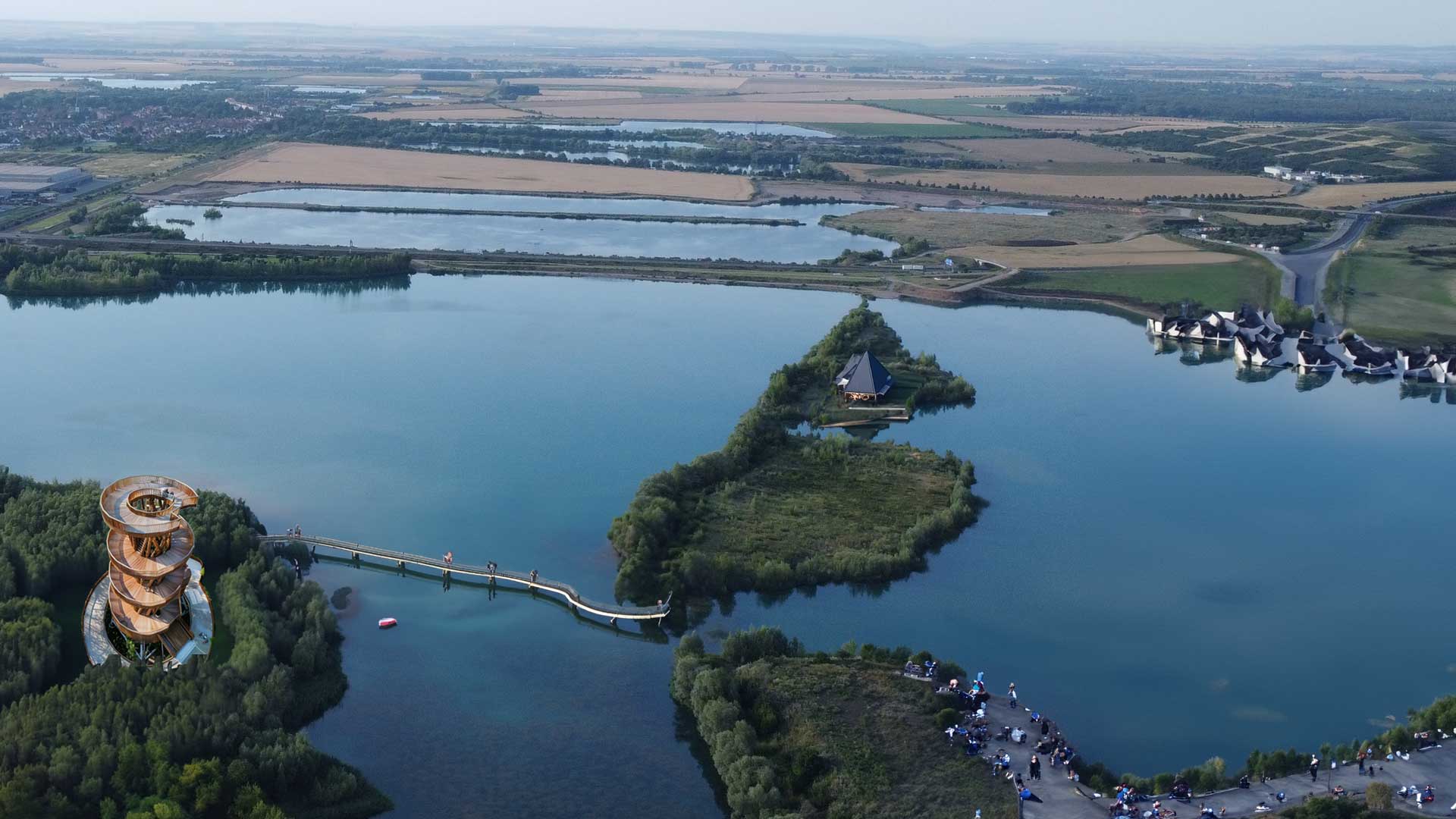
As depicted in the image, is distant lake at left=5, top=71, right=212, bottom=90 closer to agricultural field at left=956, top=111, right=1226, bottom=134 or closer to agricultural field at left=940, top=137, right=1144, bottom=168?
agricultural field at left=956, top=111, right=1226, bottom=134

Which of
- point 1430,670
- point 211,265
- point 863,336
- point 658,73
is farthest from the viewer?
point 658,73

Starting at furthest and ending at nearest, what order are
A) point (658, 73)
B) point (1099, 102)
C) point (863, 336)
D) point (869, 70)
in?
1. point (869, 70)
2. point (658, 73)
3. point (1099, 102)
4. point (863, 336)

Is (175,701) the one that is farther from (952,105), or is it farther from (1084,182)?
(952,105)

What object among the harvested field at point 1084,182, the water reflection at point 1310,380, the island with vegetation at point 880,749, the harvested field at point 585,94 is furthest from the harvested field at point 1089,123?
the island with vegetation at point 880,749

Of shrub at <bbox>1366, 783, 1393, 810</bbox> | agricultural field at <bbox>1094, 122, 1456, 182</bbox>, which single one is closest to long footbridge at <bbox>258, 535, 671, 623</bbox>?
shrub at <bbox>1366, 783, 1393, 810</bbox>

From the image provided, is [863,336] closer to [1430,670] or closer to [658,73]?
[1430,670]

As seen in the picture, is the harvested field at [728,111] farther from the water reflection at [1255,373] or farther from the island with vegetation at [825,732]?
the island with vegetation at [825,732]

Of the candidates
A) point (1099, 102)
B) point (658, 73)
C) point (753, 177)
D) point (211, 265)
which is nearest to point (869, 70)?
point (658, 73)
